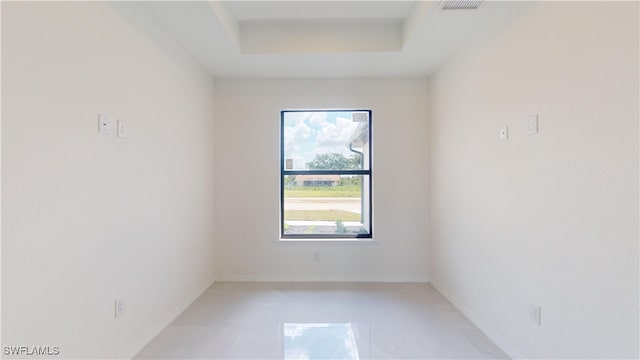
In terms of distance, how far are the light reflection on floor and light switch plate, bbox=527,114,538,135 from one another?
1.89 m

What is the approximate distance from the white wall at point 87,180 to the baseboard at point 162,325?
0.05ft

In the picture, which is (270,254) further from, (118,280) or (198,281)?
(118,280)

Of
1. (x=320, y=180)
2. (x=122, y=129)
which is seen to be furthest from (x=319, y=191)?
(x=122, y=129)

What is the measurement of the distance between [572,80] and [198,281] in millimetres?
3529

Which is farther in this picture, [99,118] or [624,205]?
[99,118]

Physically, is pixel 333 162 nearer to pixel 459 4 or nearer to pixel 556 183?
pixel 459 4

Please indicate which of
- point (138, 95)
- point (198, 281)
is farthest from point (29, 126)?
point (198, 281)

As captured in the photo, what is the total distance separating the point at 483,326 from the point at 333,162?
232cm

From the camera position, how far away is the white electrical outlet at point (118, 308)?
78.8 inches

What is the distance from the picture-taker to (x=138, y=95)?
2.23 meters

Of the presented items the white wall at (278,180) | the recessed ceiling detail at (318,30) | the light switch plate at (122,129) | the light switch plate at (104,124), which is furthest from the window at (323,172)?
the light switch plate at (104,124)

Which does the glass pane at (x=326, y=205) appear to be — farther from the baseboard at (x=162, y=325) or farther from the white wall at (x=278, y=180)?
the baseboard at (x=162, y=325)

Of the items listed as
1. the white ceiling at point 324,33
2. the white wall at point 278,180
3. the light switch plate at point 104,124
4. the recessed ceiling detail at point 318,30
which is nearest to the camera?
the light switch plate at point 104,124

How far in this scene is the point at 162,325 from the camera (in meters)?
2.54
